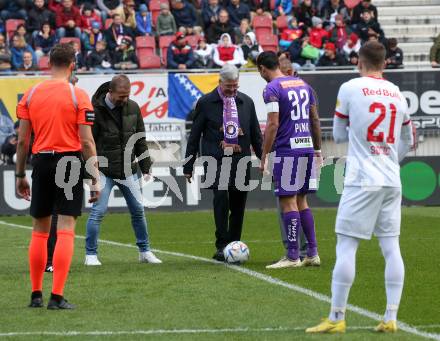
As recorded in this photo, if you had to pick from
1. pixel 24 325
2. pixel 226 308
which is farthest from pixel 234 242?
pixel 24 325

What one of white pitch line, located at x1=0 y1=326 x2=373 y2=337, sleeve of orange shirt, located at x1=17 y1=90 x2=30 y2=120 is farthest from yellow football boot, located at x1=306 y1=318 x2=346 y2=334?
sleeve of orange shirt, located at x1=17 y1=90 x2=30 y2=120

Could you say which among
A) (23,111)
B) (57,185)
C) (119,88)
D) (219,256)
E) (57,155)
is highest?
(23,111)

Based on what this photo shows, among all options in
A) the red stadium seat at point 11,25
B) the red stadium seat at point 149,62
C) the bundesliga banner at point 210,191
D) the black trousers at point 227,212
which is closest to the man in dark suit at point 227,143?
the black trousers at point 227,212

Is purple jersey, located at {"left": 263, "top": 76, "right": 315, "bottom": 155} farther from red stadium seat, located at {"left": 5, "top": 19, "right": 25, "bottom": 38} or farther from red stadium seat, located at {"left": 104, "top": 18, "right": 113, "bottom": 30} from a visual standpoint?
red stadium seat, located at {"left": 5, "top": 19, "right": 25, "bottom": 38}

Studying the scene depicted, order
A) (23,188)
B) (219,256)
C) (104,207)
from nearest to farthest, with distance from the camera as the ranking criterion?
(23,188) → (104,207) → (219,256)

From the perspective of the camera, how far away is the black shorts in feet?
30.7

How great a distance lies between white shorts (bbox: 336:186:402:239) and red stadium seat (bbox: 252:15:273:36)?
1994cm

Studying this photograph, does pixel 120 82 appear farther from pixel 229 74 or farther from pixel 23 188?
pixel 23 188

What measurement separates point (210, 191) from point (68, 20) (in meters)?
6.85

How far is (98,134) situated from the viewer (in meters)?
12.5

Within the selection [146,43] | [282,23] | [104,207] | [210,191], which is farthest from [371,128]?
[282,23]

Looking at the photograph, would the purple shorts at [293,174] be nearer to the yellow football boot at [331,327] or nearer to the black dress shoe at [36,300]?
the black dress shoe at [36,300]

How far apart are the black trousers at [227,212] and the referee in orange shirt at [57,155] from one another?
3.50 m

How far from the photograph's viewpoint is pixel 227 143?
12727 mm
